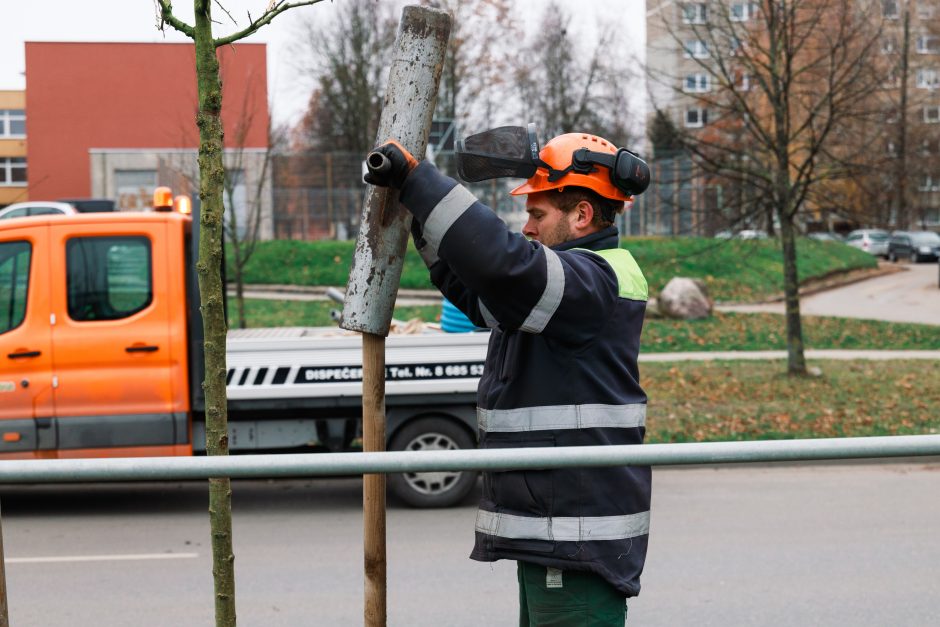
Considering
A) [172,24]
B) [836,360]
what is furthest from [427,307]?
[172,24]

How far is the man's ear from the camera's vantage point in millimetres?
2668

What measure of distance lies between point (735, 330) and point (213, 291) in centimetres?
1661

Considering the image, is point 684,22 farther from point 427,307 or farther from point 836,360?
point 427,307

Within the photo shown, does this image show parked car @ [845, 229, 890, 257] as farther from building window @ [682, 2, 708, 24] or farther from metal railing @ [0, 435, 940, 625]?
metal railing @ [0, 435, 940, 625]

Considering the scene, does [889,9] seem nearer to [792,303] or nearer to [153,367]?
[792,303]

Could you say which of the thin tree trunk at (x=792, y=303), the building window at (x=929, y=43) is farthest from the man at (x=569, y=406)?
the building window at (x=929, y=43)

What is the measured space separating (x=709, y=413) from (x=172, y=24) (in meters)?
9.20

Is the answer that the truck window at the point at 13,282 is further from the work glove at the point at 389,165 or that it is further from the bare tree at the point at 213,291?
the work glove at the point at 389,165

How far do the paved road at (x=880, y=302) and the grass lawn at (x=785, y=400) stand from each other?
7.33 m

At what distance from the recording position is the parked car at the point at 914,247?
42.6 meters

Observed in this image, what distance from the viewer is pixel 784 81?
1281cm

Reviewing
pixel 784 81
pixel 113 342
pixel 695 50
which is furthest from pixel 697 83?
pixel 113 342

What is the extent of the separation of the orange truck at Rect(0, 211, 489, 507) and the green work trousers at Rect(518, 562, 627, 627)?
5.01 meters

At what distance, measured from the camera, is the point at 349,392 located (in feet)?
25.5
